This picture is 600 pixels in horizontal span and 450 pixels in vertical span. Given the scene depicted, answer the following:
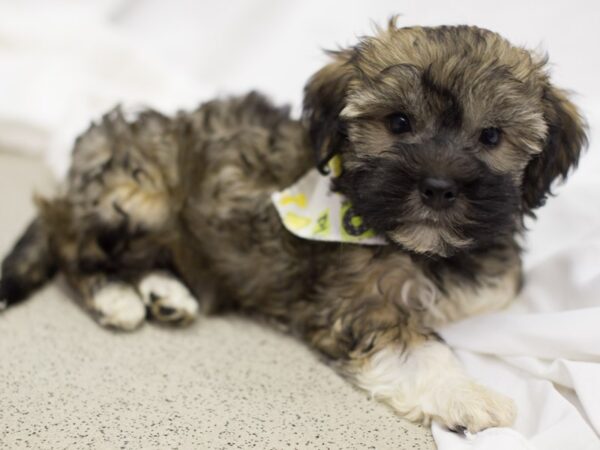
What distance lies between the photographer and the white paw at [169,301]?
2.00 meters

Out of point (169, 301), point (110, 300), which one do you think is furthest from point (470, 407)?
point (110, 300)

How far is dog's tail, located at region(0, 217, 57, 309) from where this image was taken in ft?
6.57

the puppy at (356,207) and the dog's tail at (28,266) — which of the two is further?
the dog's tail at (28,266)

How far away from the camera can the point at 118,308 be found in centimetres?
196

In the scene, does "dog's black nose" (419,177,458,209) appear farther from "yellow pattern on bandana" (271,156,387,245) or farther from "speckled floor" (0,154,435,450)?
"speckled floor" (0,154,435,450)

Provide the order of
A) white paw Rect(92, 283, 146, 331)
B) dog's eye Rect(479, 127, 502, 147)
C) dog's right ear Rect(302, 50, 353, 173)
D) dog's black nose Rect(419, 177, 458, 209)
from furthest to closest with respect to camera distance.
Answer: white paw Rect(92, 283, 146, 331)
dog's right ear Rect(302, 50, 353, 173)
dog's eye Rect(479, 127, 502, 147)
dog's black nose Rect(419, 177, 458, 209)

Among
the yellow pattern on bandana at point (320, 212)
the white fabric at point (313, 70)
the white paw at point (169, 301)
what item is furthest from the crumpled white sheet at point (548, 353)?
the white paw at point (169, 301)

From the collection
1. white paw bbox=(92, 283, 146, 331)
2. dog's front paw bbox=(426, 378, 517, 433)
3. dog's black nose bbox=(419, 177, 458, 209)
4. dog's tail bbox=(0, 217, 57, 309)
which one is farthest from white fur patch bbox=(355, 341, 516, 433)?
dog's tail bbox=(0, 217, 57, 309)

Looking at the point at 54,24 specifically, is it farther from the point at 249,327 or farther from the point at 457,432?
the point at 457,432

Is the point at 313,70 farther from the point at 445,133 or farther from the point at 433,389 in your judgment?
the point at 433,389

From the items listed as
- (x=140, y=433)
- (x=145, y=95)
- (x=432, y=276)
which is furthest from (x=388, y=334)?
(x=145, y=95)

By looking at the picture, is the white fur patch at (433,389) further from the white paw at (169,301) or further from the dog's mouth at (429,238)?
the white paw at (169,301)

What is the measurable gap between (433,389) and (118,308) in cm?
87

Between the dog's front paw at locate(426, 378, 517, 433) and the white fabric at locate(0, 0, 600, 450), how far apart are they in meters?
0.03
